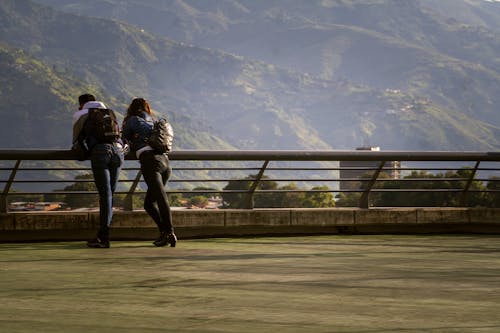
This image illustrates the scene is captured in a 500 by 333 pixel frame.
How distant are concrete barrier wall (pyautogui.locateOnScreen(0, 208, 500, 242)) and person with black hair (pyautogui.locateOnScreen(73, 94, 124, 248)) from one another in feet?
3.47

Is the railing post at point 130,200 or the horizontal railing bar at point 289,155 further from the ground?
the horizontal railing bar at point 289,155

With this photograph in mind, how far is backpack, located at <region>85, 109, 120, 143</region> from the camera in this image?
35.9ft

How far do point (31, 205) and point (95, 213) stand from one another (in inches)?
52.1

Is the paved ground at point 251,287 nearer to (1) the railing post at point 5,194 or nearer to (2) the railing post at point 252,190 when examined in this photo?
(1) the railing post at point 5,194

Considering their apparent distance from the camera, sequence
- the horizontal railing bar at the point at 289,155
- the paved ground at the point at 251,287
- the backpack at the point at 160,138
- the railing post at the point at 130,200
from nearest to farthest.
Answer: the paved ground at the point at 251,287, the backpack at the point at 160,138, the horizontal railing bar at the point at 289,155, the railing post at the point at 130,200

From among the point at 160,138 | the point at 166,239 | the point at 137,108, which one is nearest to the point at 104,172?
the point at 160,138

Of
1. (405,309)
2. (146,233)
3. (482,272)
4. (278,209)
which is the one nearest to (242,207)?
(278,209)

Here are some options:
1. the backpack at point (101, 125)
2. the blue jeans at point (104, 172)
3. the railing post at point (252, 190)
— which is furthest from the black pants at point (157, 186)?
the railing post at point (252, 190)

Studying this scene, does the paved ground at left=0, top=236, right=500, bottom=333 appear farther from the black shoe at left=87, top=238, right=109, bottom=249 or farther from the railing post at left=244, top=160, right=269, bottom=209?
the railing post at left=244, top=160, right=269, bottom=209

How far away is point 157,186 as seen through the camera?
11172 millimetres

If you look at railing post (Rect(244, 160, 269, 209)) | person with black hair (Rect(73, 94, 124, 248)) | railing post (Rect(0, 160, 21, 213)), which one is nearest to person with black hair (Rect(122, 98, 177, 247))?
person with black hair (Rect(73, 94, 124, 248))

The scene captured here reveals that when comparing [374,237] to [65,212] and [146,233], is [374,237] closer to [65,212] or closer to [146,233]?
[146,233]

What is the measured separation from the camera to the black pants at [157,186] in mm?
11180

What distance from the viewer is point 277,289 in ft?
23.9
